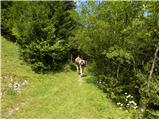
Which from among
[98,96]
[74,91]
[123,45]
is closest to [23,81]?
[74,91]

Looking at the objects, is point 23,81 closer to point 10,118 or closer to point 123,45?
point 10,118

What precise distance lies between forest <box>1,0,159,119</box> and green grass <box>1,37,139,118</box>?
3.26 feet

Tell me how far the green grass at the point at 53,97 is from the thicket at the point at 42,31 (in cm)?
143

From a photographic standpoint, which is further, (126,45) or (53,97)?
(126,45)

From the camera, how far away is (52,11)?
34.8 m

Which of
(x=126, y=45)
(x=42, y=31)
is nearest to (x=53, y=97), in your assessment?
(x=126, y=45)

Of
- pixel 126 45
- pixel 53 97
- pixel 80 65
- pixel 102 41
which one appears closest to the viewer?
pixel 53 97

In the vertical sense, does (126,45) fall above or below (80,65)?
above

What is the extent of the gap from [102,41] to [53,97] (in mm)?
5943

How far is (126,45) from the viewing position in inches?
1120

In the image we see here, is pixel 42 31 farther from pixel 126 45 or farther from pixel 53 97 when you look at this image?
pixel 126 45

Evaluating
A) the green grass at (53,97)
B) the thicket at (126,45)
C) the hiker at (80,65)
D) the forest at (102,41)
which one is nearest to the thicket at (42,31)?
the forest at (102,41)

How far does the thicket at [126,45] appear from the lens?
26.4 m

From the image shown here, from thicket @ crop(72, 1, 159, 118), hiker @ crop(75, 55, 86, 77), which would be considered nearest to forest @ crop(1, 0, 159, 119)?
thicket @ crop(72, 1, 159, 118)
